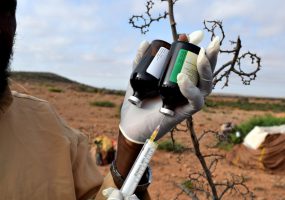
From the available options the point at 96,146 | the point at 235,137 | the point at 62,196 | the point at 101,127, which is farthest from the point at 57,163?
the point at 101,127

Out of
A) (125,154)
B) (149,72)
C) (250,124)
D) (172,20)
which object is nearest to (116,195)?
(125,154)

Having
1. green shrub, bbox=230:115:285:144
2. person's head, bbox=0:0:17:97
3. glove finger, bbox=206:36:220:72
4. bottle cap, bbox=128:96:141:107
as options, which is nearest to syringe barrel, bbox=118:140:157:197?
bottle cap, bbox=128:96:141:107

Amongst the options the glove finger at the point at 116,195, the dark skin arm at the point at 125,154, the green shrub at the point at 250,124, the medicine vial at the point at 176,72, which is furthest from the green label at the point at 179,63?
the green shrub at the point at 250,124

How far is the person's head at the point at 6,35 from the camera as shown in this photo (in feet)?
5.79

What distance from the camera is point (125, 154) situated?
200 centimetres

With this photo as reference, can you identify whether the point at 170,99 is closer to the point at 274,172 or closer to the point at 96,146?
the point at 96,146

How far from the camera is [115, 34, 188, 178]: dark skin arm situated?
198cm

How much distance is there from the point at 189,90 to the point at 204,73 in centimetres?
10

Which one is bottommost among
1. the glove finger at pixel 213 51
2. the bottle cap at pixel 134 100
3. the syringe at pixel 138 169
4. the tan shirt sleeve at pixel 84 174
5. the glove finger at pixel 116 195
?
the tan shirt sleeve at pixel 84 174

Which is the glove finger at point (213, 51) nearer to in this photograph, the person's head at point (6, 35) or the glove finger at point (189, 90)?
the glove finger at point (189, 90)

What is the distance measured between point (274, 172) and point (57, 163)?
26.3 feet

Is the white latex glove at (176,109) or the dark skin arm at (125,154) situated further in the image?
the dark skin arm at (125,154)

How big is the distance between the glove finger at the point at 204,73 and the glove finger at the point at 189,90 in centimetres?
5

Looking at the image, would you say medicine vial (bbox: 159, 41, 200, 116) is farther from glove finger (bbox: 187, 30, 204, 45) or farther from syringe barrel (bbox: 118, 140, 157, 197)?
syringe barrel (bbox: 118, 140, 157, 197)
